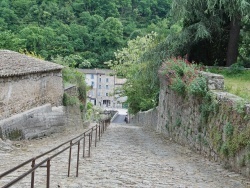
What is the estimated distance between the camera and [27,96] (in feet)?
50.2

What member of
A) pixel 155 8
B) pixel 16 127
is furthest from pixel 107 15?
pixel 16 127

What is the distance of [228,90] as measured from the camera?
11312mm

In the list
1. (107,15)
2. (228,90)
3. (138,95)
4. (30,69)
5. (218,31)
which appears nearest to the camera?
(228,90)

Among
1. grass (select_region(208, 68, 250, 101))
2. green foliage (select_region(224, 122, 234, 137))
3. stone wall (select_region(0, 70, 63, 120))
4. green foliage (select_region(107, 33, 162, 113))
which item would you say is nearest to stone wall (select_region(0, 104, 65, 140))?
stone wall (select_region(0, 70, 63, 120))

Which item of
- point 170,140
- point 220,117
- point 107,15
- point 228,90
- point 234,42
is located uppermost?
point 107,15

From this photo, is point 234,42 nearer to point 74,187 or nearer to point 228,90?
point 228,90

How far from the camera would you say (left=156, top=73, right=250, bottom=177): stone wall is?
801 centimetres

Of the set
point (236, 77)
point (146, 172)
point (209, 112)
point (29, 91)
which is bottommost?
point (146, 172)

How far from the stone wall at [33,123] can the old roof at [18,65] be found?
1632 mm

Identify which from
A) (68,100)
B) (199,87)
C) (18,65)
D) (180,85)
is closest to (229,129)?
(199,87)

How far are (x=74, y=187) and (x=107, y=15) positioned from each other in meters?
76.7

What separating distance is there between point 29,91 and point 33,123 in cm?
161

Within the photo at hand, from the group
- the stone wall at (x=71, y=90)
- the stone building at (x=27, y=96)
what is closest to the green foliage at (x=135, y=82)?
the stone wall at (x=71, y=90)

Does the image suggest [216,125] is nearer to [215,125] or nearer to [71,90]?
[215,125]
